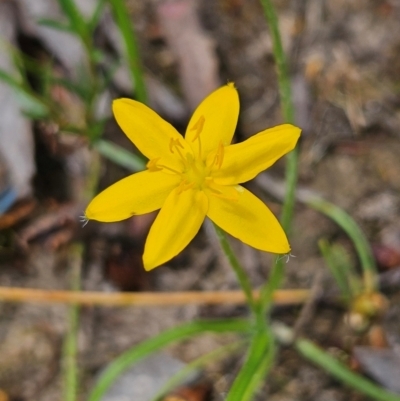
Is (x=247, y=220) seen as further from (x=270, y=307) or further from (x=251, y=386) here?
(x=270, y=307)

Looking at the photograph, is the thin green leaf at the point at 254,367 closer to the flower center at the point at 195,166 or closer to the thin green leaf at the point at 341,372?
the thin green leaf at the point at 341,372

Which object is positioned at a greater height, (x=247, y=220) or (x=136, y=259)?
(x=247, y=220)

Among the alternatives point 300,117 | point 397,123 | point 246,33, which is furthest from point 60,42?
point 397,123

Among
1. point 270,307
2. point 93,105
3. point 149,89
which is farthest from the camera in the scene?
point 149,89

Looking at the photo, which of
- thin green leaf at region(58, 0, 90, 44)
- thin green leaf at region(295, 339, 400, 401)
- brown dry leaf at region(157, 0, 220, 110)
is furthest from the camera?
Answer: brown dry leaf at region(157, 0, 220, 110)

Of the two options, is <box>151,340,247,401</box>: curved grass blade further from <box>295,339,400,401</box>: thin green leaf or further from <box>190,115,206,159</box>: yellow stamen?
<box>190,115,206,159</box>: yellow stamen

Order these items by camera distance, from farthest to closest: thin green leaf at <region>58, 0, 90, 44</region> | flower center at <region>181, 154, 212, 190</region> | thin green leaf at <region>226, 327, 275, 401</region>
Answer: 1. thin green leaf at <region>58, 0, 90, 44</region>
2. thin green leaf at <region>226, 327, 275, 401</region>
3. flower center at <region>181, 154, 212, 190</region>

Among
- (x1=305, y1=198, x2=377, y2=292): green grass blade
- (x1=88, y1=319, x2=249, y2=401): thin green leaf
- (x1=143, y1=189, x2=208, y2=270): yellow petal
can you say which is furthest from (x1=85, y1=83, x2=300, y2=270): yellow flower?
(x1=305, y1=198, x2=377, y2=292): green grass blade
